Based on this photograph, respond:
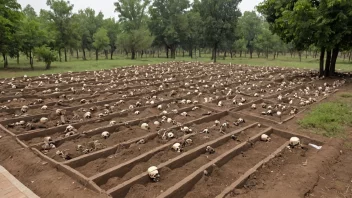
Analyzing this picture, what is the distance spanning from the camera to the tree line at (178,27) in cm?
1426

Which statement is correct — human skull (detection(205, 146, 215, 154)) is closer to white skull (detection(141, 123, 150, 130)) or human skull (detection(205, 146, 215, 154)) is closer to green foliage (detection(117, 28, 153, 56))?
white skull (detection(141, 123, 150, 130))

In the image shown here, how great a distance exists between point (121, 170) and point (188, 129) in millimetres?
2769

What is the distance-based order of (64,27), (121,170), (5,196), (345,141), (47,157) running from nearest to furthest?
(5,196)
(121,170)
(47,157)
(345,141)
(64,27)

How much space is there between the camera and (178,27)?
4722cm

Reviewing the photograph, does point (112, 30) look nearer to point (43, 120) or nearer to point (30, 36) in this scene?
point (30, 36)

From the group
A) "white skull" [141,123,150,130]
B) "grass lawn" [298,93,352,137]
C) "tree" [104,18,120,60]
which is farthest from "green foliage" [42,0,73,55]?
"grass lawn" [298,93,352,137]

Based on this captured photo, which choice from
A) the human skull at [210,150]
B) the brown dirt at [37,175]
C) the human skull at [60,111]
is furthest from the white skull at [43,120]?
the human skull at [210,150]

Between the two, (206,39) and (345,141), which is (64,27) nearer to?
(206,39)

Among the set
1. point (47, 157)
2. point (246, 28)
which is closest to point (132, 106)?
point (47, 157)

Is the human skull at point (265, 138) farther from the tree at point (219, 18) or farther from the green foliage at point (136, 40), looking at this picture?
the green foliage at point (136, 40)

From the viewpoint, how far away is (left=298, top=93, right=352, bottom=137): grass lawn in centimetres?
782

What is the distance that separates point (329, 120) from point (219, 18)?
26422 millimetres

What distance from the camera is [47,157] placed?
5.68 m

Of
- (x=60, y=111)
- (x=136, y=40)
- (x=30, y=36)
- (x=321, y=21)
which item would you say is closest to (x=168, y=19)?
(x=136, y=40)
